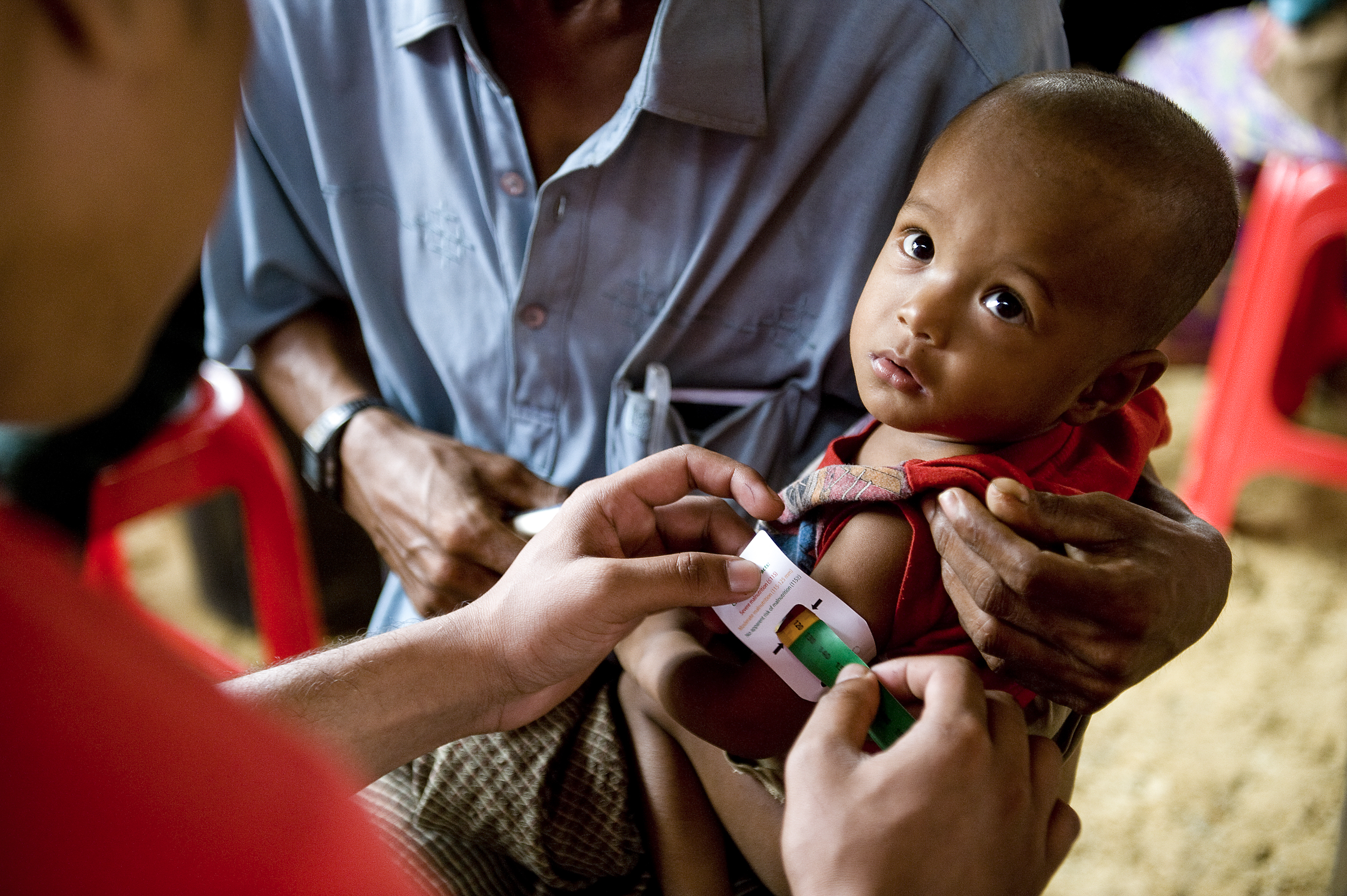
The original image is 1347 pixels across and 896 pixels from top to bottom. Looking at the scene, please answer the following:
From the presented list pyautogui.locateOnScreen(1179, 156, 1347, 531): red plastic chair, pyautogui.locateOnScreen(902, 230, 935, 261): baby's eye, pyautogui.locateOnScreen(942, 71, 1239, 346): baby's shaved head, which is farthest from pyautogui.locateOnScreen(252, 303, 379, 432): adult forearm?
pyautogui.locateOnScreen(1179, 156, 1347, 531): red plastic chair

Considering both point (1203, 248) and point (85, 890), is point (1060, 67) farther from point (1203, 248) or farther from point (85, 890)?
point (85, 890)

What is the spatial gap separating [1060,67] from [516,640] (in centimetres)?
85

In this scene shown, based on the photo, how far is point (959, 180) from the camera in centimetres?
88

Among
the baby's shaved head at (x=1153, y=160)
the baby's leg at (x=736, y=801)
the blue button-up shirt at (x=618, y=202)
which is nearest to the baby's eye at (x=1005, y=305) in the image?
the baby's shaved head at (x=1153, y=160)

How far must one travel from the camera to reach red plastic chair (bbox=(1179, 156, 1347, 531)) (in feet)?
7.61

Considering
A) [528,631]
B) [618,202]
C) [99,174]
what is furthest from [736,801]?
[99,174]

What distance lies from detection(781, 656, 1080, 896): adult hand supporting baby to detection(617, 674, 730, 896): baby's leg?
0.30 m

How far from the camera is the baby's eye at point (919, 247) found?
→ 91cm

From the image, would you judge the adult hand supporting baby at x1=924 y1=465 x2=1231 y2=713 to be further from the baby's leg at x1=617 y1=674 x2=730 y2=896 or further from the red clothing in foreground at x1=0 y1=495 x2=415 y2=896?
the red clothing in foreground at x1=0 y1=495 x2=415 y2=896

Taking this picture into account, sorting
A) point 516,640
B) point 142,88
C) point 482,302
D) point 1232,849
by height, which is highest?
point 142,88

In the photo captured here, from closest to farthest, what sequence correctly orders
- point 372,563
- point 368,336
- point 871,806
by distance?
point 871,806 < point 368,336 < point 372,563

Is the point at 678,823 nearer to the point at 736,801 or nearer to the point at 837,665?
the point at 736,801

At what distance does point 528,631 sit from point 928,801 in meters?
0.38

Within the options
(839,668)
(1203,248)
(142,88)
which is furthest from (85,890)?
(1203,248)
